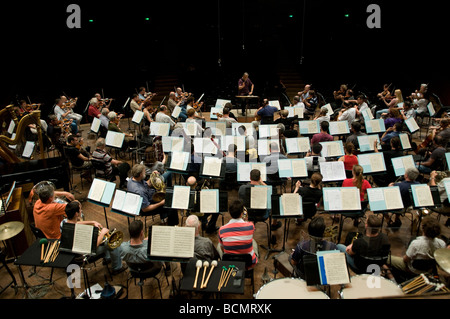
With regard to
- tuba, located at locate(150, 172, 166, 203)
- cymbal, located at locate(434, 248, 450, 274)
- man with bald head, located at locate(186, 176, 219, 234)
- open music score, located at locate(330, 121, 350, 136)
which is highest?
open music score, located at locate(330, 121, 350, 136)

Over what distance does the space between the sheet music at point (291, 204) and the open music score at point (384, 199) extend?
3.79 ft

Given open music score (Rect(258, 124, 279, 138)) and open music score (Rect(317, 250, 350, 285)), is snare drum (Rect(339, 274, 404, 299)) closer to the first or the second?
open music score (Rect(317, 250, 350, 285))

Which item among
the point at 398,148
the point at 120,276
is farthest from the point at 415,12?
the point at 120,276

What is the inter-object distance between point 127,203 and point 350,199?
11.5ft

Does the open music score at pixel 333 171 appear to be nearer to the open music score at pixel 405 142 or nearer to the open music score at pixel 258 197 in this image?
the open music score at pixel 258 197

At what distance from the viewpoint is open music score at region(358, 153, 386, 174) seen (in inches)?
248

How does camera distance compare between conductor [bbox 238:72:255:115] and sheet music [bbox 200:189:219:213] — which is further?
conductor [bbox 238:72:255:115]

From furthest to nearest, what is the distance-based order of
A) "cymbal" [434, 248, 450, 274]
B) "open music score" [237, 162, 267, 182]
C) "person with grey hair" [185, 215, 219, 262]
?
"open music score" [237, 162, 267, 182], "person with grey hair" [185, 215, 219, 262], "cymbal" [434, 248, 450, 274]

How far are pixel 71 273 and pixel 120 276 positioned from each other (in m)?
0.80

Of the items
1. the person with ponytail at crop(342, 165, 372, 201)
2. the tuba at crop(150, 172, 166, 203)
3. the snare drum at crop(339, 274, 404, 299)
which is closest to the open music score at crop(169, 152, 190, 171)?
the tuba at crop(150, 172, 166, 203)

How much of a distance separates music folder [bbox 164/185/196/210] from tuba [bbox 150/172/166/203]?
1.76ft

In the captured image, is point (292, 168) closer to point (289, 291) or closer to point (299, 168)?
point (299, 168)

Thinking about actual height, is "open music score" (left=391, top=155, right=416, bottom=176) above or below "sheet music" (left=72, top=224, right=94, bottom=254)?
above

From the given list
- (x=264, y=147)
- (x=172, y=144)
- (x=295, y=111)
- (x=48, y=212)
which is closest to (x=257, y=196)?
(x=264, y=147)
